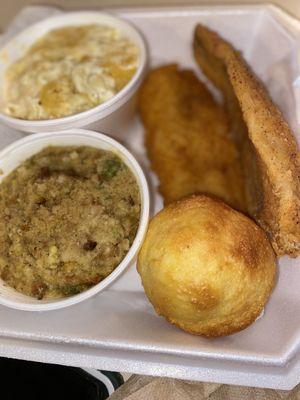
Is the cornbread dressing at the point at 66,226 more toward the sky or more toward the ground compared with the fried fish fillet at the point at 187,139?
more toward the ground

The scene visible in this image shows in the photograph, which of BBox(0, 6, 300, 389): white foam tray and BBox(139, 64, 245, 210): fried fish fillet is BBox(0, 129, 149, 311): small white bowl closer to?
BBox(0, 6, 300, 389): white foam tray

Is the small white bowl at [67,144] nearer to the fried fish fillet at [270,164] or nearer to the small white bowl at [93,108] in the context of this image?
the small white bowl at [93,108]

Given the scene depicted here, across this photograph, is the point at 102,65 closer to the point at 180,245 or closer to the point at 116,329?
the point at 180,245

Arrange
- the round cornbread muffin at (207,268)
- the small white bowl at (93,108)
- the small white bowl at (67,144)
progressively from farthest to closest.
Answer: the small white bowl at (93,108) < the small white bowl at (67,144) < the round cornbread muffin at (207,268)

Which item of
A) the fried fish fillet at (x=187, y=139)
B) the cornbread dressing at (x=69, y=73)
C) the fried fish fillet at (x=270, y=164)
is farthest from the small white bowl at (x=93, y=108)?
the fried fish fillet at (x=270, y=164)

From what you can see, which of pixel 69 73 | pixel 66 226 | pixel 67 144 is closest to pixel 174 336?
pixel 66 226

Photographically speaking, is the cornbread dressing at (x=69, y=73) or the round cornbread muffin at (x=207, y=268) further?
the cornbread dressing at (x=69, y=73)

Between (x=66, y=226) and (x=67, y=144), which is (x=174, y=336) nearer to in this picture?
(x=66, y=226)

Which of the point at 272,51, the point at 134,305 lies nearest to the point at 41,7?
the point at 272,51
